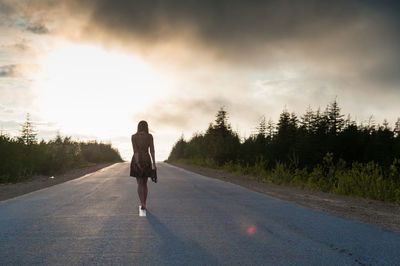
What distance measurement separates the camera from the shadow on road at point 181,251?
4324mm

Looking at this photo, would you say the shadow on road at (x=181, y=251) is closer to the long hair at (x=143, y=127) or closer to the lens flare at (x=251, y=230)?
the lens flare at (x=251, y=230)

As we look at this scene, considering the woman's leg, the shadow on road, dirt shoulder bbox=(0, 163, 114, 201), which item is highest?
the woman's leg

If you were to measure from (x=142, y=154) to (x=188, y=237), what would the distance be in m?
3.59

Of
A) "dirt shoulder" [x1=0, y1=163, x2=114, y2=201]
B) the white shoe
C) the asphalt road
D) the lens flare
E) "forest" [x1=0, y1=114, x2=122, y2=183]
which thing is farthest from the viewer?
"forest" [x1=0, y1=114, x2=122, y2=183]

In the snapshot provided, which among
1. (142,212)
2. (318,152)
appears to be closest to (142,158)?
(142,212)

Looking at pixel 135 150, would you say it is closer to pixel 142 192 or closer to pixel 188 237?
pixel 142 192

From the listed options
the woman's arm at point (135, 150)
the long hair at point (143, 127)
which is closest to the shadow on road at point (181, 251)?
the woman's arm at point (135, 150)

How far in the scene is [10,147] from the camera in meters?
20.8

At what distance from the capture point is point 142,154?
8766 mm

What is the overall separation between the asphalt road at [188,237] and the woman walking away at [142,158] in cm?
63

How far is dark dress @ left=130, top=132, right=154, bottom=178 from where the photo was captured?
863 centimetres

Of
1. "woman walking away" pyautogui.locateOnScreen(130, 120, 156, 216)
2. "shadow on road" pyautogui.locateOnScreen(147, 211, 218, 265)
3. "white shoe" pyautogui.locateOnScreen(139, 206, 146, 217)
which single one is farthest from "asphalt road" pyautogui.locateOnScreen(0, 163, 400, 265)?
"woman walking away" pyautogui.locateOnScreen(130, 120, 156, 216)

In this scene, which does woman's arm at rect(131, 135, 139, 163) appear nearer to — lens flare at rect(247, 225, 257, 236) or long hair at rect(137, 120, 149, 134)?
long hair at rect(137, 120, 149, 134)

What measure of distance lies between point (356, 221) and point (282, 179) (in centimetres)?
1233
